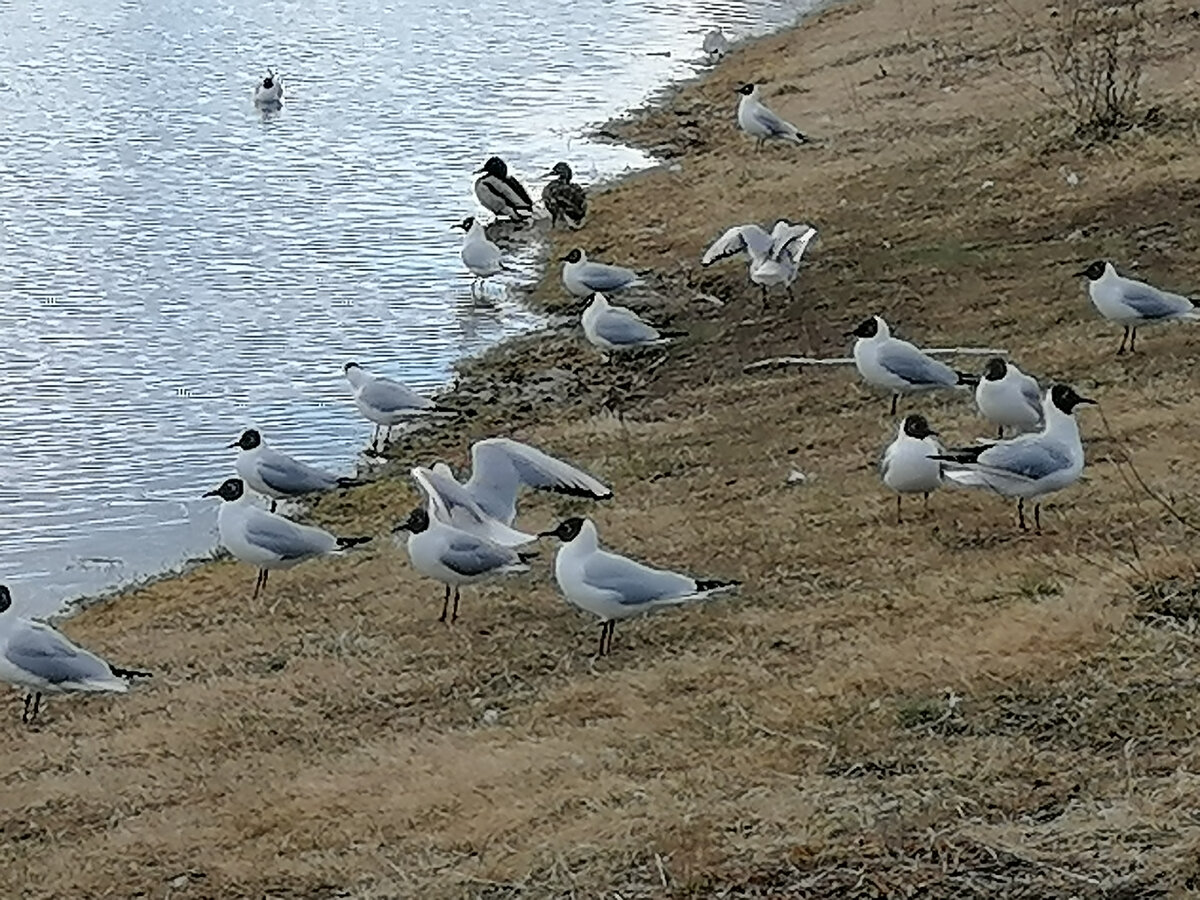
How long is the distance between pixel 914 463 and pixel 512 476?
2032 millimetres

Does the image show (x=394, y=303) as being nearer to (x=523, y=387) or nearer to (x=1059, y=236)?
(x=523, y=387)

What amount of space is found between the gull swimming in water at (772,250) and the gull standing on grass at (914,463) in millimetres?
5497

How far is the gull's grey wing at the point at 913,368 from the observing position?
41.3 ft

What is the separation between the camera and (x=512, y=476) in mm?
11000

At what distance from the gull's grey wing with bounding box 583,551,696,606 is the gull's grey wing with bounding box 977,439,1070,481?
1.54m

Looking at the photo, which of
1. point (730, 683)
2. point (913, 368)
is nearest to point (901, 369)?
point (913, 368)

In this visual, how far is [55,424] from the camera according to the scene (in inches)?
628

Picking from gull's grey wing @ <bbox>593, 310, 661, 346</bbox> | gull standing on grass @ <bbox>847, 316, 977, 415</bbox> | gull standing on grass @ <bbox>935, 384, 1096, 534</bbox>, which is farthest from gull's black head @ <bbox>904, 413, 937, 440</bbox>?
gull's grey wing @ <bbox>593, 310, 661, 346</bbox>

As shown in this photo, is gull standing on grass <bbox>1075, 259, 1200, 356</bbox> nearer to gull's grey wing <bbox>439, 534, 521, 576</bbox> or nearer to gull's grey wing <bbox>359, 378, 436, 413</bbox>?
gull's grey wing <bbox>359, 378, 436, 413</bbox>

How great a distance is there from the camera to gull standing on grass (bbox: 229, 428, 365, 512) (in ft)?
42.0

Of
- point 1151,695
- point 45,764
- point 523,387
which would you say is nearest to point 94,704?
point 45,764

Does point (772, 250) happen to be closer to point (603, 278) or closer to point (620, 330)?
point (620, 330)

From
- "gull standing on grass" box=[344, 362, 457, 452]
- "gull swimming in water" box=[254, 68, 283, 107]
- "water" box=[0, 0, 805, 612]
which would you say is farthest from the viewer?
"gull swimming in water" box=[254, 68, 283, 107]

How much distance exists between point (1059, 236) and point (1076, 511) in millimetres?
6648
